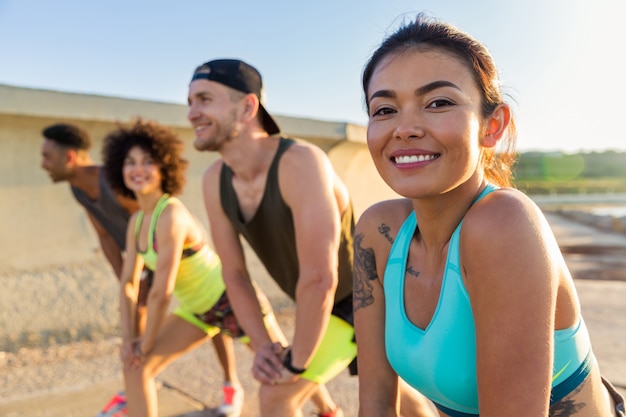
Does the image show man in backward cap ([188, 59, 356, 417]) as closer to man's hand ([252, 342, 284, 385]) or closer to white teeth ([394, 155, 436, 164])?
man's hand ([252, 342, 284, 385])

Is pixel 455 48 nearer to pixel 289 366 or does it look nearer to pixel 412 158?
pixel 412 158

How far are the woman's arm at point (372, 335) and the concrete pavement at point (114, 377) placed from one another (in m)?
1.63

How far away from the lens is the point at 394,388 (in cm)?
179

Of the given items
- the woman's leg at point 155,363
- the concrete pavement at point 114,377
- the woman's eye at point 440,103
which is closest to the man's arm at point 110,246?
the concrete pavement at point 114,377

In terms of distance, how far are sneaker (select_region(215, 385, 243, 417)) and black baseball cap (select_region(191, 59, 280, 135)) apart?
174 centimetres

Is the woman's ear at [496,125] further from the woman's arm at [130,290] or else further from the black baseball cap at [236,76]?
the woman's arm at [130,290]

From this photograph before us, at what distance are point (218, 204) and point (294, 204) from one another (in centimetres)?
51

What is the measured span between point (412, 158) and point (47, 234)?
4669mm

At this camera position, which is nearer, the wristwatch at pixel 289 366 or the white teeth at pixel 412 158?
the white teeth at pixel 412 158

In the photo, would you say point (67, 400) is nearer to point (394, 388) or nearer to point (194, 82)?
point (194, 82)

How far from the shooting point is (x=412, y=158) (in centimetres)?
141

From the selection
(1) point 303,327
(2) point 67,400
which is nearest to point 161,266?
(1) point 303,327

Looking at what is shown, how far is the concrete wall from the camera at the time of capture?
486 cm

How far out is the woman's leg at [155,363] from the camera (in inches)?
109
